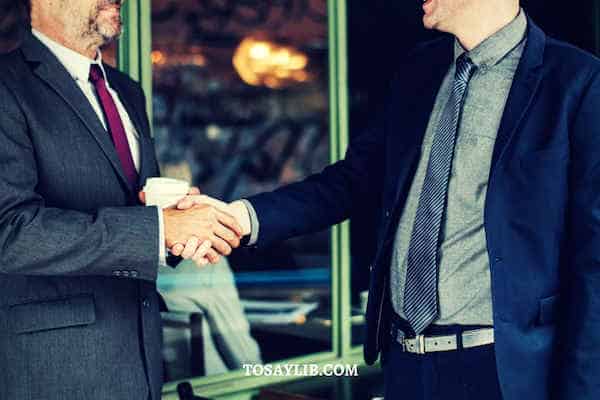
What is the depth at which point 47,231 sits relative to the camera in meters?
2.21

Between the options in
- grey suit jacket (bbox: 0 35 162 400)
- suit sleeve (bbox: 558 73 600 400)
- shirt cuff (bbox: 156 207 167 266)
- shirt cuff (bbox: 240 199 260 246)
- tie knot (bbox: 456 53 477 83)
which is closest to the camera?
suit sleeve (bbox: 558 73 600 400)

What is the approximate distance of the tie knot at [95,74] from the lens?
2.56 metres

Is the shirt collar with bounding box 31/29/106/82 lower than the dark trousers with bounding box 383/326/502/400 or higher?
higher

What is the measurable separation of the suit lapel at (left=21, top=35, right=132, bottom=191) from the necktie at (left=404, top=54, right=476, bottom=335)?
86 cm

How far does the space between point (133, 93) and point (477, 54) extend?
3.89 feet

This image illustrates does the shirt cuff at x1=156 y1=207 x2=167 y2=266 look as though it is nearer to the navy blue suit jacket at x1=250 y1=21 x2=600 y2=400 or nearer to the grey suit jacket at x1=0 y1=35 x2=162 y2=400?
the grey suit jacket at x1=0 y1=35 x2=162 y2=400

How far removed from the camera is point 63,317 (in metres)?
2.23

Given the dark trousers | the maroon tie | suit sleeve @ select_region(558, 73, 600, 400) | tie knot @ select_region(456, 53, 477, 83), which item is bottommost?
the dark trousers

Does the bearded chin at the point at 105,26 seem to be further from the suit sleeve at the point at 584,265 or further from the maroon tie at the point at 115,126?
the suit sleeve at the point at 584,265

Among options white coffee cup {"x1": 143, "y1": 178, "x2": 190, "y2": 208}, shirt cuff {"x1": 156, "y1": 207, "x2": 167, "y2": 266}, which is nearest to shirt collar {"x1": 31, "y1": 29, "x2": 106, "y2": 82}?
white coffee cup {"x1": 143, "y1": 178, "x2": 190, "y2": 208}

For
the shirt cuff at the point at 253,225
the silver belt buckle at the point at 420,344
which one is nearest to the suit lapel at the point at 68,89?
the shirt cuff at the point at 253,225

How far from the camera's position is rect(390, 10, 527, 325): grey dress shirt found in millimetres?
2260

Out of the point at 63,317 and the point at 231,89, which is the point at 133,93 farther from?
the point at 231,89

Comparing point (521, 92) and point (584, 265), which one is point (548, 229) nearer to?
point (584, 265)
